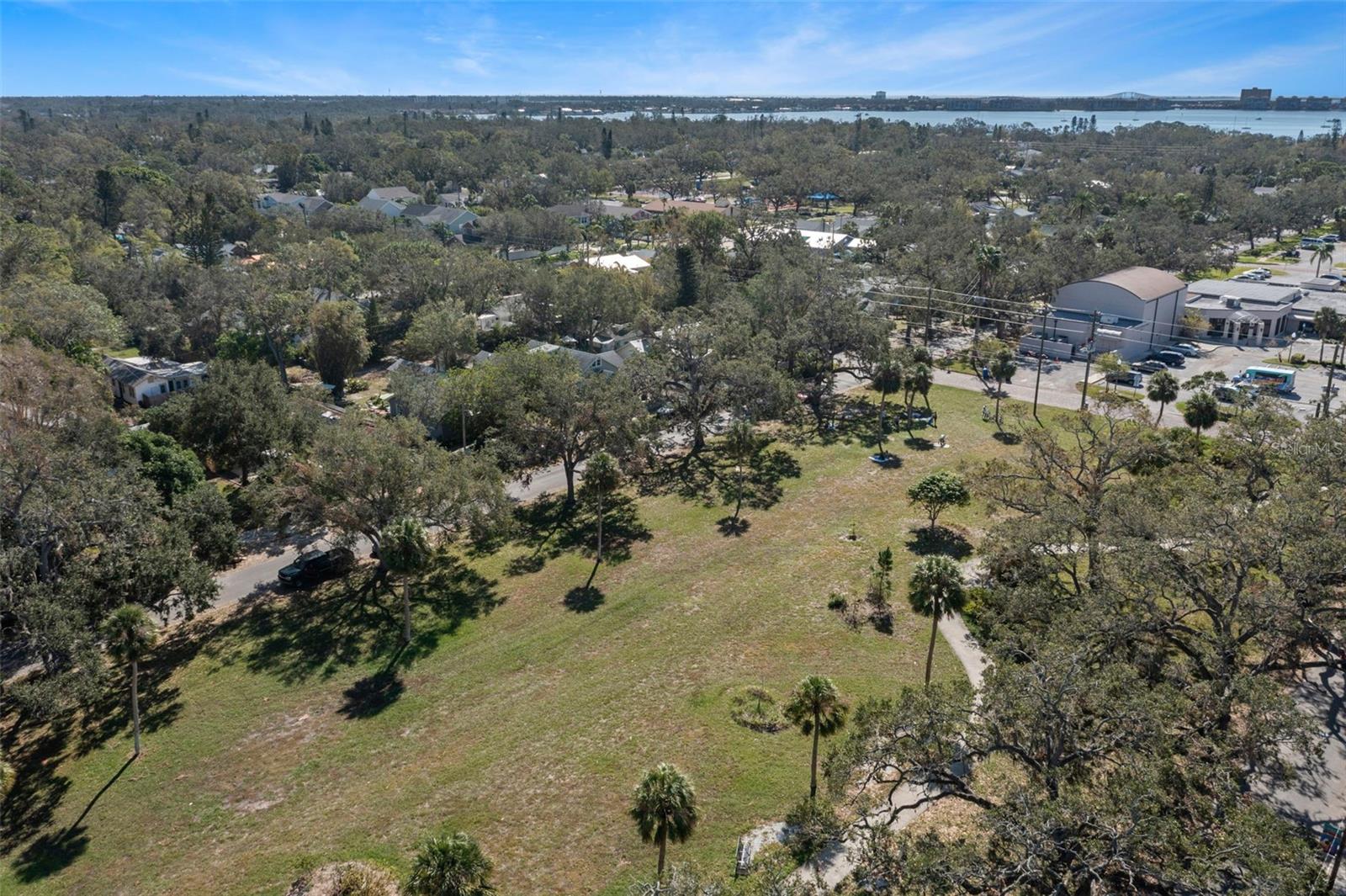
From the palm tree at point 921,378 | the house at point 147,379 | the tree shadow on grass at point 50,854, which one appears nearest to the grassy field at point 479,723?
the tree shadow on grass at point 50,854

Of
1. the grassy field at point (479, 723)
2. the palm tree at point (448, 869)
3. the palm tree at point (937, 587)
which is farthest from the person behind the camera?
the palm tree at point (937, 587)

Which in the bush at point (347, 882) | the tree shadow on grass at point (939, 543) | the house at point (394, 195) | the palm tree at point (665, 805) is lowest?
the tree shadow on grass at point (939, 543)

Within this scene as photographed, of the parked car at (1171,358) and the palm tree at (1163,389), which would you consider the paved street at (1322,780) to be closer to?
the palm tree at (1163,389)

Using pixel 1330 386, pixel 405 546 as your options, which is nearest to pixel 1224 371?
pixel 1330 386

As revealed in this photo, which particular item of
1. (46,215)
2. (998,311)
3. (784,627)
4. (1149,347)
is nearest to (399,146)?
(46,215)

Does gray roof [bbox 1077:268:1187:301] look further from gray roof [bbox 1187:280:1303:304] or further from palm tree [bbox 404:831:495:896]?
palm tree [bbox 404:831:495:896]

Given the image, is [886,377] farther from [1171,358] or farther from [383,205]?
[383,205]

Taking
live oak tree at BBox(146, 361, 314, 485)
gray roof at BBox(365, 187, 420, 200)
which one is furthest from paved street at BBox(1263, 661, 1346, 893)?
gray roof at BBox(365, 187, 420, 200)
